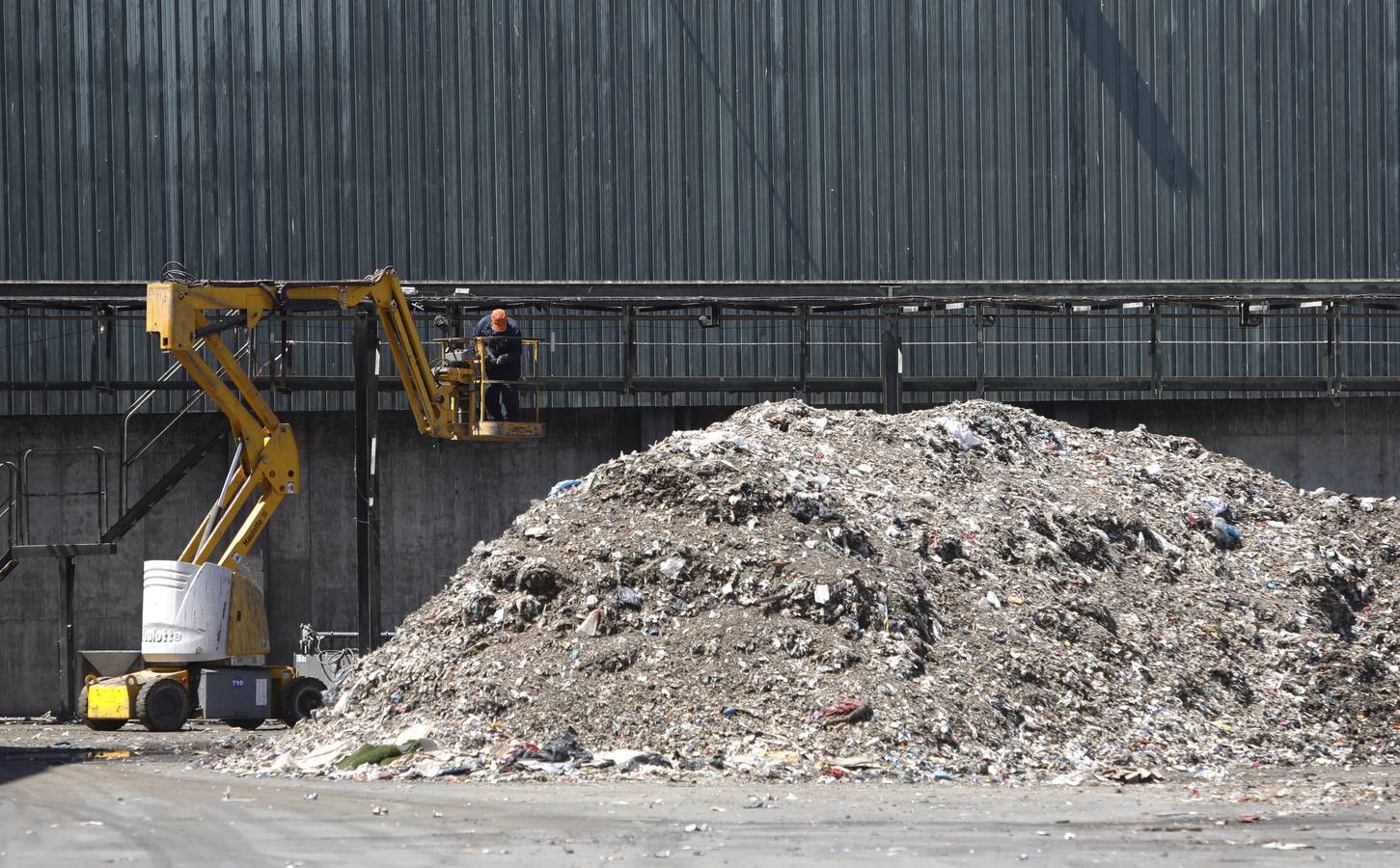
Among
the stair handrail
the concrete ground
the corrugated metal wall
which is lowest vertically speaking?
the concrete ground

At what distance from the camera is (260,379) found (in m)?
20.1

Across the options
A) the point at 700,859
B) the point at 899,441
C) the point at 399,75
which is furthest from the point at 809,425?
the point at 700,859

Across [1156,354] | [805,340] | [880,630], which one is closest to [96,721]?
[880,630]

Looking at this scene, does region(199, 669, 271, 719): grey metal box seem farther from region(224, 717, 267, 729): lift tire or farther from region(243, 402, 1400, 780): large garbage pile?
region(243, 402, 1400, 780): large garbage pile

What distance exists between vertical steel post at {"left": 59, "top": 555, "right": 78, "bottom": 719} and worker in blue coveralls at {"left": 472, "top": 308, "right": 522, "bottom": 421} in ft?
17.2

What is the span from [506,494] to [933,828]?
10935 mm

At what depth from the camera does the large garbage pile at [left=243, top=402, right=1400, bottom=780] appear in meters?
13.2

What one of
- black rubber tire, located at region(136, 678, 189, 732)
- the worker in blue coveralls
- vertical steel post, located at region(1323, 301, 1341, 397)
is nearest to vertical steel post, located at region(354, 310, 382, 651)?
the worker in blue coveralls

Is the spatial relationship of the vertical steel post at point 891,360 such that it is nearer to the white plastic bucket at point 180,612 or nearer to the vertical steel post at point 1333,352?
the vertical steel post at point 1333,352

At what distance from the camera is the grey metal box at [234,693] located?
16.6m

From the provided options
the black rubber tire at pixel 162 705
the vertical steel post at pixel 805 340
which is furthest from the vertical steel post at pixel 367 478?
the vertical steel post at pixel 805 340

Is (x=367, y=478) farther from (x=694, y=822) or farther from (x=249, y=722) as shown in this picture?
(x=694, y=822)

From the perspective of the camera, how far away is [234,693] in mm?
16750

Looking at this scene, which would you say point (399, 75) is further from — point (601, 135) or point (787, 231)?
point (787, 231)
